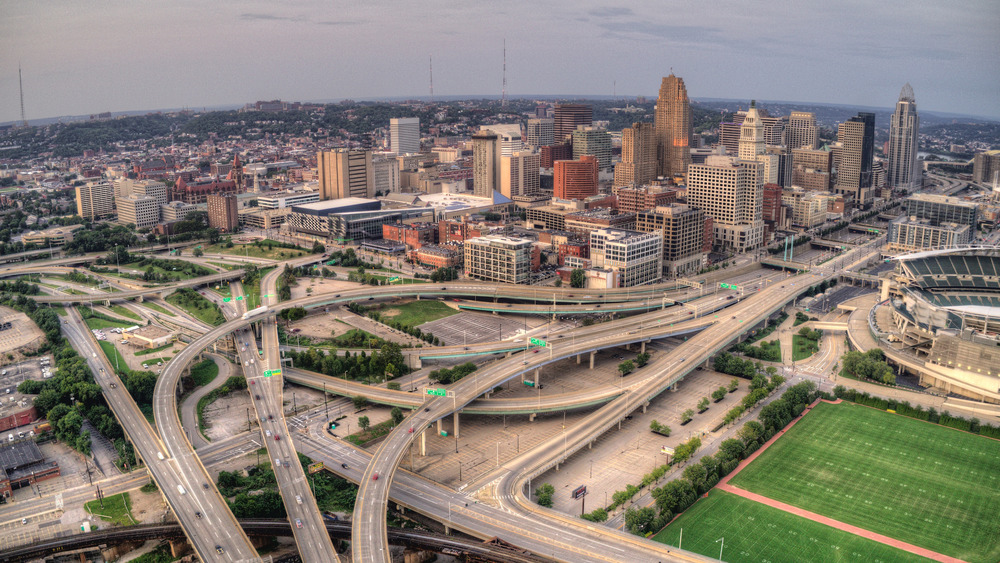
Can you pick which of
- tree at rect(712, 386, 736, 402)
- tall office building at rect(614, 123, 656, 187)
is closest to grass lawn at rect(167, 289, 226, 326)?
tree at rect(712, 386, 736, 402)

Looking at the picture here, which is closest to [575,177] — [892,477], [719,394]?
[719,394]

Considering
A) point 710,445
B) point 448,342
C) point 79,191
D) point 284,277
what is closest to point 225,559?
point 710,445

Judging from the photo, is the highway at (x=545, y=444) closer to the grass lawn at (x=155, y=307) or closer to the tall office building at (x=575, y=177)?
the grass lawn at (x=155, y=307)

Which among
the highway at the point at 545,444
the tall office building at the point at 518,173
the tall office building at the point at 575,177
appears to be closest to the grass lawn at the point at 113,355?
the highway at the point at 545,444

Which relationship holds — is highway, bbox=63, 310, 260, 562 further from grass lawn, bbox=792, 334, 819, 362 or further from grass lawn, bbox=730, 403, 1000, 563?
grass lawn, bbox=792, 334, 819, 362

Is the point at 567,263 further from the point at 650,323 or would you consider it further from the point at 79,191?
the point at 79,191

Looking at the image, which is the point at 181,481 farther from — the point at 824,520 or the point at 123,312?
the point at 123,312
